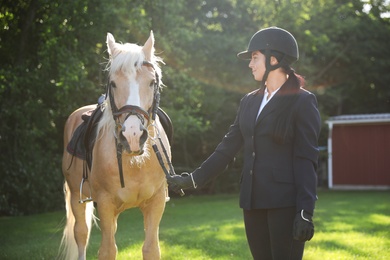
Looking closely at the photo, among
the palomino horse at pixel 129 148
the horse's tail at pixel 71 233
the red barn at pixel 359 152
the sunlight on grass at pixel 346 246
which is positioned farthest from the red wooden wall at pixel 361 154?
the palomino horse at pixel 129 148

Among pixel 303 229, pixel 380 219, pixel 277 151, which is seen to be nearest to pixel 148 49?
pixel 277 151

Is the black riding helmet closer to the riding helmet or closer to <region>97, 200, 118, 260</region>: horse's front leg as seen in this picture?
the riding helmet

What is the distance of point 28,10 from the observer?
45.2ft

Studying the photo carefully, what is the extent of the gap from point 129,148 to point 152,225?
1161 mm

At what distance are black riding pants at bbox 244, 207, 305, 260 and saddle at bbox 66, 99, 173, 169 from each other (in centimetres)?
226

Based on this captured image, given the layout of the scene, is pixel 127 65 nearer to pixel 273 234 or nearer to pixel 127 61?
pixel 127 61

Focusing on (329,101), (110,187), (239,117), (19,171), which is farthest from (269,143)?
(329,101)

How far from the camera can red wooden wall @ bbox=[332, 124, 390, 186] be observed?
990 inches

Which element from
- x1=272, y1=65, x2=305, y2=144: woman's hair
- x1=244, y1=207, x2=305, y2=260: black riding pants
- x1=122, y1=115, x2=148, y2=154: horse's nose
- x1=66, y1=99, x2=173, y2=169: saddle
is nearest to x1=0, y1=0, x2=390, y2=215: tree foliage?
x1=66, y1=99, x2=173, y2=169: saddle

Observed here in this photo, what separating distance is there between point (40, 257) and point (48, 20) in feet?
24.3

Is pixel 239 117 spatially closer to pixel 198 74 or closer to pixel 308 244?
pixel 308 244

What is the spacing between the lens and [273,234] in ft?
11.5

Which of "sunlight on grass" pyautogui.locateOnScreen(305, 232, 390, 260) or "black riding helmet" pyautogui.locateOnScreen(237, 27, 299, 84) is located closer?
"black riding helmet" pyautogui.locateOnScreen(237, 27, 299, 84)

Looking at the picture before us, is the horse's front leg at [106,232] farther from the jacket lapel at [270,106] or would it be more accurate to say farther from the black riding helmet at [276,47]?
the black riding helmet at [276,47]
